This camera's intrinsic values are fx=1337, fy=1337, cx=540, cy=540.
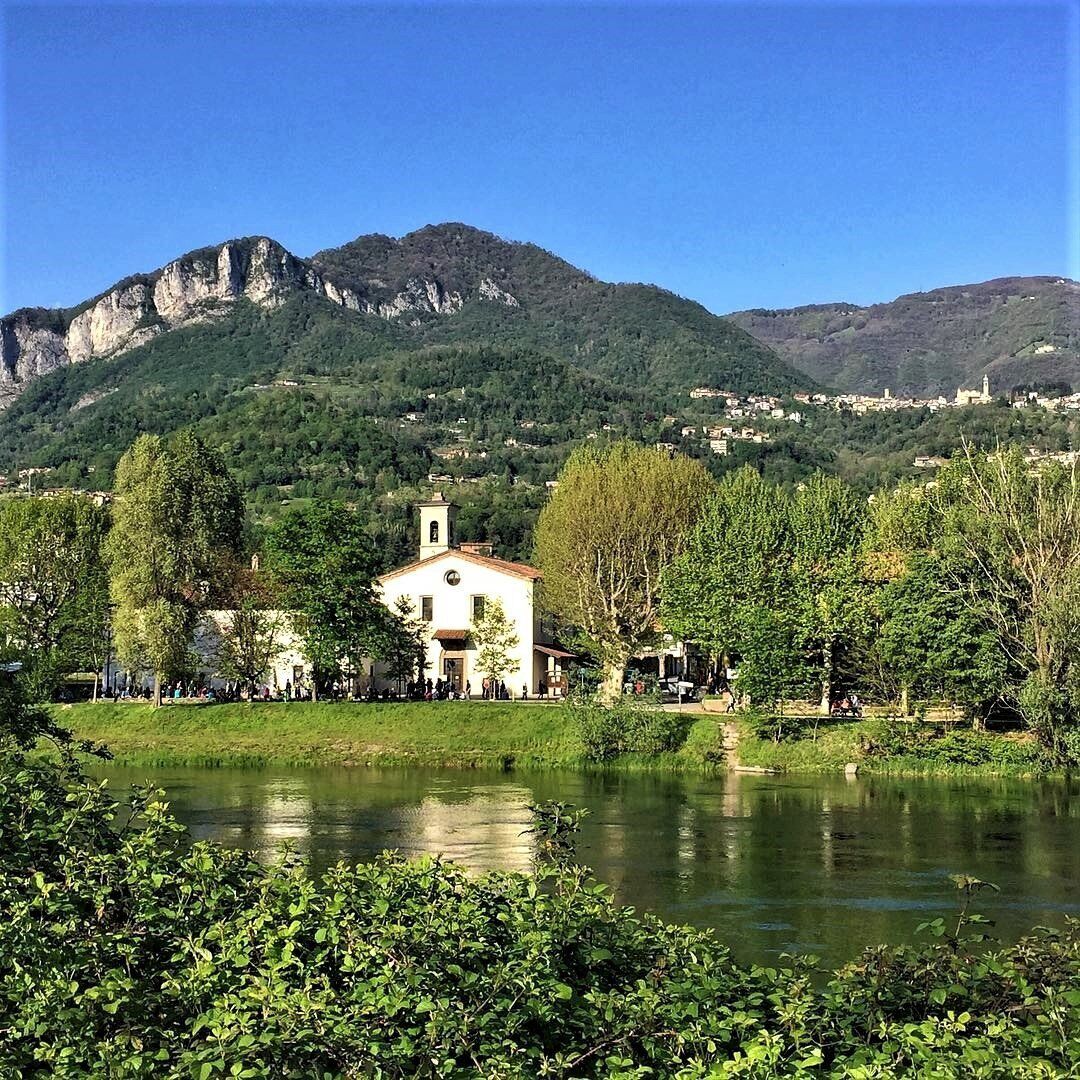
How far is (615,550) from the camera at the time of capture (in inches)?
2357

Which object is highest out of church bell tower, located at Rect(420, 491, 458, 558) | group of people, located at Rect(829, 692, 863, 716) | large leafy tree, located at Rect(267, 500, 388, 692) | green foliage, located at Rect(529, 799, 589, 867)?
church bell tower, located at Rect(420, 491, 458, 558)

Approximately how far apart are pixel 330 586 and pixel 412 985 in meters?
51.4

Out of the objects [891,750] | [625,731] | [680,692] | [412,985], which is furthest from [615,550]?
[412,985]

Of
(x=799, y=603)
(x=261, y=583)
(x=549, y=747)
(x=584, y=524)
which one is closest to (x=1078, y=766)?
(x=799, y=603)

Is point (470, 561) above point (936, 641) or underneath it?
above

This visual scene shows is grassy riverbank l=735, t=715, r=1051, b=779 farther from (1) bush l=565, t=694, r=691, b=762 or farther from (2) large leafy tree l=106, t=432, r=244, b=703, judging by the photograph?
(2) large leafy tree l=106, t=432, r=244, b=703

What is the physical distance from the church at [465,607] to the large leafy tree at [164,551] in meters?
10.3

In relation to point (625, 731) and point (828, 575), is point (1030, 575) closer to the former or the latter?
point (828, 575)

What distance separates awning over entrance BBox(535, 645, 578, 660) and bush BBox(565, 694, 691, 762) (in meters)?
18.2

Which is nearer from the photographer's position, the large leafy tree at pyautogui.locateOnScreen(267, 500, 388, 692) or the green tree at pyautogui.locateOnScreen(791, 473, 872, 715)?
the green tree at pyautogui.locateOnScreen(791, 473, 872, 715)

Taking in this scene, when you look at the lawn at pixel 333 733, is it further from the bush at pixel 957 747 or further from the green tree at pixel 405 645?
the bush at pixel 957 747

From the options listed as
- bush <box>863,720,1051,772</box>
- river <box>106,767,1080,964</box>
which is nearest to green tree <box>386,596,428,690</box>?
river <box>106,767,1080,964</box>

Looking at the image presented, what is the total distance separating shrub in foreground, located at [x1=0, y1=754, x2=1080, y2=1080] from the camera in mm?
6688

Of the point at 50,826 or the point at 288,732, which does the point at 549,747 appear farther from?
the point at 50,826
